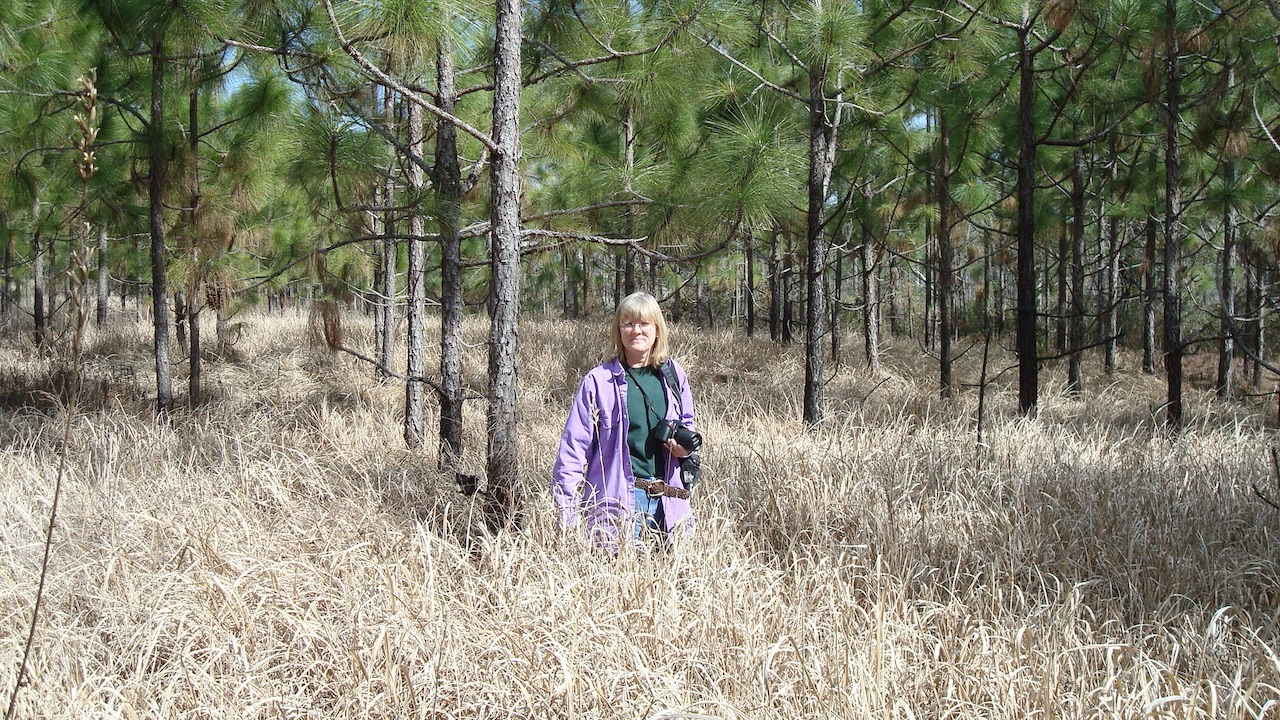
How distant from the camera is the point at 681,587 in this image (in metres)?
2.76

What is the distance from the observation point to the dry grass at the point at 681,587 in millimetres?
2045

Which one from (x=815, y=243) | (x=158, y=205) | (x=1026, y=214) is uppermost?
(x=158, y=205)

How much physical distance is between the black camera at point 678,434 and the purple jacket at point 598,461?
0.12 metres

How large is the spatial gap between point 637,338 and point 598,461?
18.6 inches

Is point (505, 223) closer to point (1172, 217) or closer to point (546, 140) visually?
point (546, 140)

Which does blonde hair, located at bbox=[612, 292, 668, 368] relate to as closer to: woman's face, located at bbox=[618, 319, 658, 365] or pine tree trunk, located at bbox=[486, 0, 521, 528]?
woman's face, located at bbox=[618, 319, 658, 365]

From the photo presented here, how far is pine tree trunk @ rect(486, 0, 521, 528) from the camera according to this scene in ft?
9.93

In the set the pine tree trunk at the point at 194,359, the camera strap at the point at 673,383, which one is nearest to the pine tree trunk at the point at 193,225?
the pine tree trunk at the point at 194,359

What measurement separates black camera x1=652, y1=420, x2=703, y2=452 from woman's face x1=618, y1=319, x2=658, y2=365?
275 mm

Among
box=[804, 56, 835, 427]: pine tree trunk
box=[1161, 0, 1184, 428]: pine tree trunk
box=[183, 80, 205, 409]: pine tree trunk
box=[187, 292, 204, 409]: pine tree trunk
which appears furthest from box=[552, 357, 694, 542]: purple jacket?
box=[1161, 0, 1184, 428]: pine tree trunk

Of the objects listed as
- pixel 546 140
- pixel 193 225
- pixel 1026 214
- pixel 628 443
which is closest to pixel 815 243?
pixel 1026 214

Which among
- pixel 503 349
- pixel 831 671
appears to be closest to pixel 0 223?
pixel 503 349

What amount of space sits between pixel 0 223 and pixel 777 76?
1093 centimetres

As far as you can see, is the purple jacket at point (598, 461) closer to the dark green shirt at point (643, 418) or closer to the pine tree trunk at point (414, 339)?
the dark green shirt at point (643, 418)
